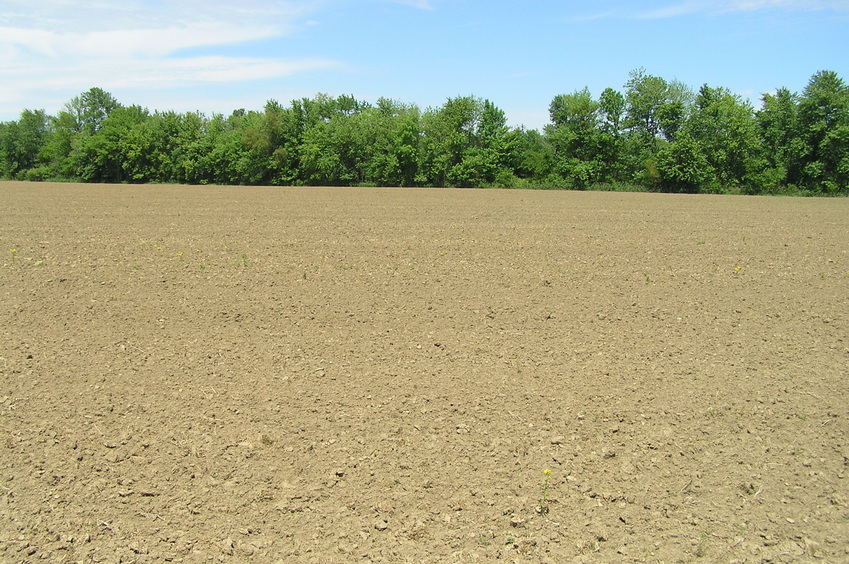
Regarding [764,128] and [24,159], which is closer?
[764,128]

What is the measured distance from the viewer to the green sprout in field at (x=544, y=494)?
5.38 meters

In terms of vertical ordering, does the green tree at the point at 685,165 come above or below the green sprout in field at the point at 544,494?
above

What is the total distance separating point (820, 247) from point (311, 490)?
18896 mm

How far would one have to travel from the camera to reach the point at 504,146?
216 ft

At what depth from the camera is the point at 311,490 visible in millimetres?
5625

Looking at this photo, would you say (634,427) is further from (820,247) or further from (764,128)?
(764,128)

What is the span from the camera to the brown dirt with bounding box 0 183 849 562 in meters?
5.12

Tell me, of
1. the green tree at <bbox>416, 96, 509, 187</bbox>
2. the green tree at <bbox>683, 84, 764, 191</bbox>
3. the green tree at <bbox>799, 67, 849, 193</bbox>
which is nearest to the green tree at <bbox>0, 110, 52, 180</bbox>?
the green tree at <bbox>416, 96, 509, 187</bbox>

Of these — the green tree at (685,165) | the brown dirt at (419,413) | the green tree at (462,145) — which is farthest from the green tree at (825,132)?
the brown dirt at (419,413)

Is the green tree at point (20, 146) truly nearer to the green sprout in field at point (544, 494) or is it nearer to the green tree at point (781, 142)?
the green tree at point (781, 142)

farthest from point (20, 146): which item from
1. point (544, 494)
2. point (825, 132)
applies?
point (544, 494)

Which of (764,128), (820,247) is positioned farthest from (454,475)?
(764,128)

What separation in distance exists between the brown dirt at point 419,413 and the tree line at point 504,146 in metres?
46.2

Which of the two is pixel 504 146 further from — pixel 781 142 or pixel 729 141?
pixel 781 142
